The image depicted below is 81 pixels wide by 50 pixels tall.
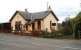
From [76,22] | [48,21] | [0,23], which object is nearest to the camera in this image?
[76,22]

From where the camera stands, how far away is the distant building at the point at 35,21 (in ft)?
175

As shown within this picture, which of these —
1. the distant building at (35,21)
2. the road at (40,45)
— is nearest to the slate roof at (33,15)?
the distant building at (35,21)

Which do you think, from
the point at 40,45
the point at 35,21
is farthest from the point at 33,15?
the point at 40,45

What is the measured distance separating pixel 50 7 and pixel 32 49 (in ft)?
118

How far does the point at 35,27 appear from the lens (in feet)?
178

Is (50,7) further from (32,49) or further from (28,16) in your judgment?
(32,49)

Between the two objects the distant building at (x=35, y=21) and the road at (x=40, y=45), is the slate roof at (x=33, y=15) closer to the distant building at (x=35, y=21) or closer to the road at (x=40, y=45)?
the distant building at (x=35, y=21)

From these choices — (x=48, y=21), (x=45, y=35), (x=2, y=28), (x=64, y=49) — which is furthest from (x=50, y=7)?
(x=64, y=49)

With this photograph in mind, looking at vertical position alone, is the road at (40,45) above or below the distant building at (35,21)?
below

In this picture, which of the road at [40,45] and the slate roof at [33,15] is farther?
the slate roof at [33,15]

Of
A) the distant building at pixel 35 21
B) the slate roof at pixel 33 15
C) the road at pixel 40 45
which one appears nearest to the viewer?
the road at pixel 40 45

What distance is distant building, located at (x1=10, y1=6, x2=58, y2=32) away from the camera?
5334cm

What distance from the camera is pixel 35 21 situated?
177 feet

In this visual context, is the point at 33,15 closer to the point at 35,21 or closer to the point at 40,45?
the point at 35,21
